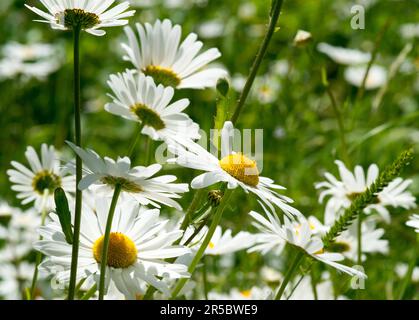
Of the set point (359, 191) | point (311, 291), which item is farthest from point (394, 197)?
point (311, 291)

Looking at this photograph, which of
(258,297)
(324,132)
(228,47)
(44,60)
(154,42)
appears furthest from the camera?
(44,60)

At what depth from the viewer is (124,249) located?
74 cm

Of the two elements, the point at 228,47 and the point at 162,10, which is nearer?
the point at 228,47

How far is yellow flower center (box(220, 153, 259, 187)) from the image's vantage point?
2.42 ft

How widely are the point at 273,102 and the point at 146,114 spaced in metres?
1.30

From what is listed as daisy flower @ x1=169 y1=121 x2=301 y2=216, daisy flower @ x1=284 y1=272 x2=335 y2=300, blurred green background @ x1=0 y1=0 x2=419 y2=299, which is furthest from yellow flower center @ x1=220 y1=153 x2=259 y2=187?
blurred green background @ x1=0 y1=0 x2=419 y2=299

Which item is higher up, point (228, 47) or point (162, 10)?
point (162, 10)

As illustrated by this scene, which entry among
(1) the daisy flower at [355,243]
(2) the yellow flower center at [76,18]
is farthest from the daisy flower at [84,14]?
(1) the daisy flower at [355,243]

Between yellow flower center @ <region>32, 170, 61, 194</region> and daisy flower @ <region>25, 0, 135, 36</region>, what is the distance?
0.31 m

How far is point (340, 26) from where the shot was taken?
9.53 feet

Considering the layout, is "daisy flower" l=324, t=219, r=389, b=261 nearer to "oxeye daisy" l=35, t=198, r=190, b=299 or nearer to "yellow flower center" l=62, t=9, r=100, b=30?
"oxeye daisy" l=35, t=198, r=190, b=299

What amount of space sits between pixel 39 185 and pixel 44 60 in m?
1.73

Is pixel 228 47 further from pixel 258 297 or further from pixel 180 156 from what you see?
pixel 180 156
